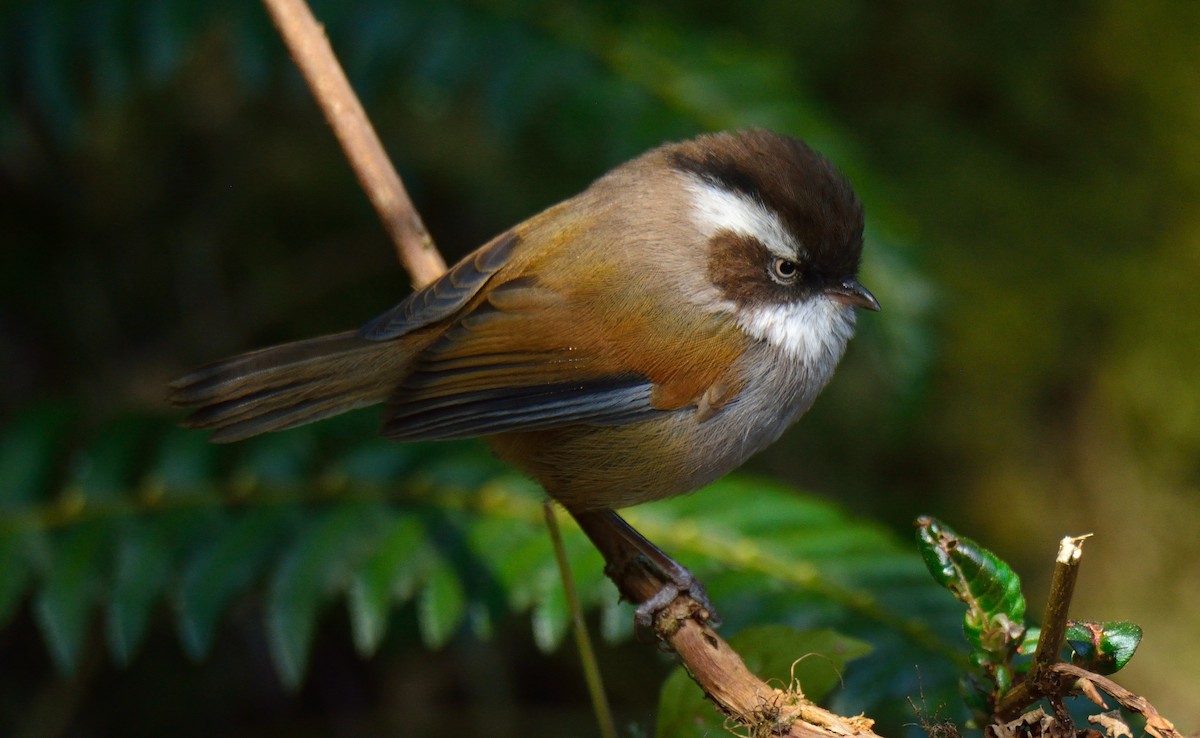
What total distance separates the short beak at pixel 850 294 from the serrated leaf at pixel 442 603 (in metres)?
1.16

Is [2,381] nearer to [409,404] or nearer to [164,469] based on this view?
[164,469]

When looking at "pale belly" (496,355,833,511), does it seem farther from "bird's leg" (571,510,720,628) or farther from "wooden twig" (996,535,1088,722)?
"wooden twig" (996,535,1088,722)

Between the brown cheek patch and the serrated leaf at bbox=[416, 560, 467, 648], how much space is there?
99 cm

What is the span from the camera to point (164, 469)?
3184 millimetres

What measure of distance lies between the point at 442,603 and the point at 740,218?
118 centimetres

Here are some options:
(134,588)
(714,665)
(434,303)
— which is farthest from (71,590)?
(714,665)

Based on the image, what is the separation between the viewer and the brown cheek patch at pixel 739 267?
272cm

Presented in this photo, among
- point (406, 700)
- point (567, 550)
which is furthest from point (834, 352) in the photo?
point (406, 700)

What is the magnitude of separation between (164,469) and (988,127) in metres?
3.91

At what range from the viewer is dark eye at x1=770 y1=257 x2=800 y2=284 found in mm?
2738

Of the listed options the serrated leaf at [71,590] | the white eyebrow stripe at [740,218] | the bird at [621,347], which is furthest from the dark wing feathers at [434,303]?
the serrated leaf at [71,590]

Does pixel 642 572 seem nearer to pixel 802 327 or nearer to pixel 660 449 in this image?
pixel 660 449

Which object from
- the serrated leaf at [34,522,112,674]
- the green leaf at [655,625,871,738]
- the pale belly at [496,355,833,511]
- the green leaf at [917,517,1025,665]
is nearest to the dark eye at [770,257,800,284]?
the pale belly at [496,355,833,511]

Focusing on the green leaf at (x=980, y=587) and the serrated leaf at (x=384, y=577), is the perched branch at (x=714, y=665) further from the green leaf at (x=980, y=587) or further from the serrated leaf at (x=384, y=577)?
the serrated leaf at (x=384, y=577)
